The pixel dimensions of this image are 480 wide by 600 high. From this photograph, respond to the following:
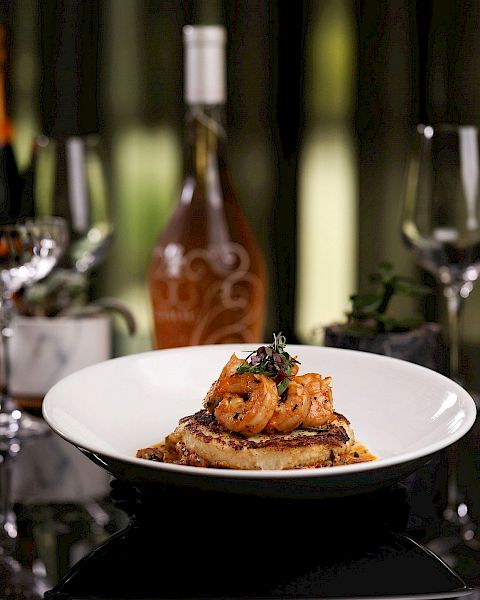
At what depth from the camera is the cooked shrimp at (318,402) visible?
715 mm

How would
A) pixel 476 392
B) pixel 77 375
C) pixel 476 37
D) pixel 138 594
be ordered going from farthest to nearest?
pixel 476 37 → pixel 476 392 → pixel 77 375 → pixel 138 594

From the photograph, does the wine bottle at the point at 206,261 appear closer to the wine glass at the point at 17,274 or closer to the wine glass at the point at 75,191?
the wine glass at the point at 75,191

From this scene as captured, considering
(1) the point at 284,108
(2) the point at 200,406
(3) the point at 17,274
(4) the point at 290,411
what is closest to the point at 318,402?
(4) the point at 290,411

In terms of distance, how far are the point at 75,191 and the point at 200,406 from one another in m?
0.53

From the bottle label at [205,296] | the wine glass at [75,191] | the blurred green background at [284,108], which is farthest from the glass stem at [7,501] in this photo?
the blurred green background at [284,108]

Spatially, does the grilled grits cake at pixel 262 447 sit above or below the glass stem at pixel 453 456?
above

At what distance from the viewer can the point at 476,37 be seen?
1.94 m

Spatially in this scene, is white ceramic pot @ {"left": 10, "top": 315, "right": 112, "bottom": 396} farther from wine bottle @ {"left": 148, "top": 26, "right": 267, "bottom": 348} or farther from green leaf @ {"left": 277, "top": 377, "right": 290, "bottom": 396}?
green leaf @ {"left": 277, "top": 377, "right": 290, "bottom": 396}

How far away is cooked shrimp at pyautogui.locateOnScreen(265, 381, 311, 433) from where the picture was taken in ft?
2.30

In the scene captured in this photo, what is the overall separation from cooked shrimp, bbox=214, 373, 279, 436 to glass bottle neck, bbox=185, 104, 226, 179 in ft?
1.84

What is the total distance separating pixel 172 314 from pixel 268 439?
0.53 metres

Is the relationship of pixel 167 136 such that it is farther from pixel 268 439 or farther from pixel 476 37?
pixel 268 439

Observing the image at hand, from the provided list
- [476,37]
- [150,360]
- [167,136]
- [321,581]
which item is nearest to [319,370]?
[150,360]

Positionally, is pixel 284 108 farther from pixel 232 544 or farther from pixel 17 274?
pixel 232 544
